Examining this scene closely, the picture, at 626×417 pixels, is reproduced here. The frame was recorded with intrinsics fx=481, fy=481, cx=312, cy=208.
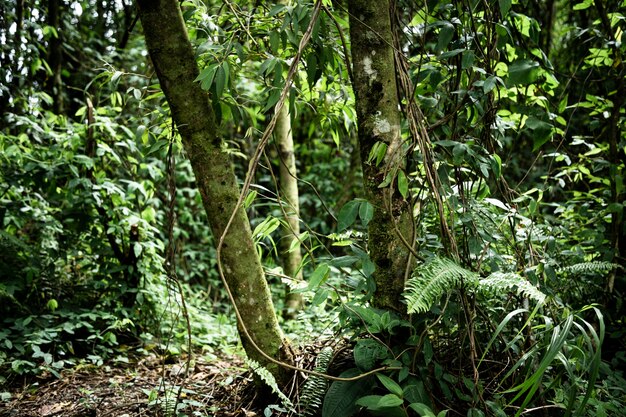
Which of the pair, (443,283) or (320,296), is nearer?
(443,283)

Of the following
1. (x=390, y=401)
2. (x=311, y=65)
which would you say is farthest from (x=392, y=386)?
(x=311, y=65)

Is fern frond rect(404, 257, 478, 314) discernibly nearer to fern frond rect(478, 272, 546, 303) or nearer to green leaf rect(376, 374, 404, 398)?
fern frond rect(478, 272, 546, 303)

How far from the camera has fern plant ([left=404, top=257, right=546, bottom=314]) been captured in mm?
1485

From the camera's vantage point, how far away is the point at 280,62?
1874 mm

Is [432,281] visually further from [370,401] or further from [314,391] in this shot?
[314,391]

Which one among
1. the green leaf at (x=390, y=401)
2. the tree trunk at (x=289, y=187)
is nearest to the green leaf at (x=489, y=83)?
the green leaf at (x=390, y=401)

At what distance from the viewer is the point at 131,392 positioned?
2424 millimetres

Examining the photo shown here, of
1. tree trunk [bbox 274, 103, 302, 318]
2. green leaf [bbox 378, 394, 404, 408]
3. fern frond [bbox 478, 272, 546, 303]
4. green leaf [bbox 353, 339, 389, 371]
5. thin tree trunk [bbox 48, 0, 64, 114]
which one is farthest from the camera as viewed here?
thin tree trunk [bbox 48, 0, 64, 114]

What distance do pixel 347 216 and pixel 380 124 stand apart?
0.44 meters

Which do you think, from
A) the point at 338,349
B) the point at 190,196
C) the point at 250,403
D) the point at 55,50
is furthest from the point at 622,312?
the point at 55,50

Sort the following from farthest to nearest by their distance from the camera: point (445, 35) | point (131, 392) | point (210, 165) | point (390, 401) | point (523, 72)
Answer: point (131, 392) → point (210, 165) → point (445, 35) → point (523, 72) → point (390, 401)

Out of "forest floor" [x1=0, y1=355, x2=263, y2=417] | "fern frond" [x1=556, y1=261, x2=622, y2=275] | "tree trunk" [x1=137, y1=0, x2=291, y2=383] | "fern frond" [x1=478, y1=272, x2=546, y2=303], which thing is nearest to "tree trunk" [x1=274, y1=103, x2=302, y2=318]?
"forest floor" [x1=0, y1=355, x2=263, y2=417]

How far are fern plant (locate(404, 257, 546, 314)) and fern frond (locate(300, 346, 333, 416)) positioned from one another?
58 cm

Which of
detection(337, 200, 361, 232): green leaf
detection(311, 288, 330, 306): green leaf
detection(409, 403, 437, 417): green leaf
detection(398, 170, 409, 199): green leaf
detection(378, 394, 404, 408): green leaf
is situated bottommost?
detection(409, 403, 437, 417): green leaf
